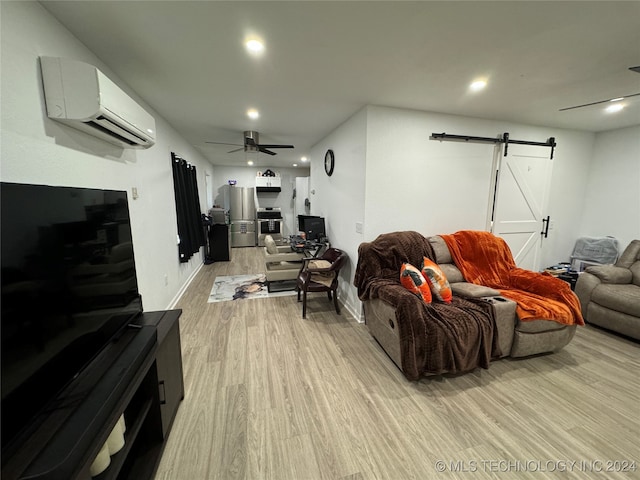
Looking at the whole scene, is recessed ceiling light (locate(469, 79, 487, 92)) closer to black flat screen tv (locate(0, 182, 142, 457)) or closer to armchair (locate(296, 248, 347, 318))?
armchair (locate(296, 248, 347, 318))

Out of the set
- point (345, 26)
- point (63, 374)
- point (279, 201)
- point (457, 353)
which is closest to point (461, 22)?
point (345, 26)

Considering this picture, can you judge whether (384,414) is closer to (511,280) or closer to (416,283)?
(416,283)

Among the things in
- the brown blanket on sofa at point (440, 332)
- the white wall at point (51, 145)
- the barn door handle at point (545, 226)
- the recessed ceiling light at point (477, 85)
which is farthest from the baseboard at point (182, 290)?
the barn door handle at point (545, 226)

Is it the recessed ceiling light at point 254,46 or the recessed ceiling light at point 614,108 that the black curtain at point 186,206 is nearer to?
the recessed ceiling light at point 254,46

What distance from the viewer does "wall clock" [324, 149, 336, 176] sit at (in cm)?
386

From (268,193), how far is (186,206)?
418 centimetres

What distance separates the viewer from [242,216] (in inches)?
288

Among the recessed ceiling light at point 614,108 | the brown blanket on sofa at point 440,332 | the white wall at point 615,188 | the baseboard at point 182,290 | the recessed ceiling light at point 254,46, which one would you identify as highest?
the recessed ceiling light at point 614,108

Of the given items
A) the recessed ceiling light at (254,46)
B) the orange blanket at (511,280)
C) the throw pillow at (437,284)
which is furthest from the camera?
the throw pillow at (437,284)

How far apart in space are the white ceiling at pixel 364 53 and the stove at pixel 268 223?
4399mm

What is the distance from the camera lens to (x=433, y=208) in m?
3.20

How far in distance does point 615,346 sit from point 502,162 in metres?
2.39

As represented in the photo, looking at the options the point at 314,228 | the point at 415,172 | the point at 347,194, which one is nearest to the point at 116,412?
the point at 347,194

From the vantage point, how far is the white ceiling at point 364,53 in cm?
140
